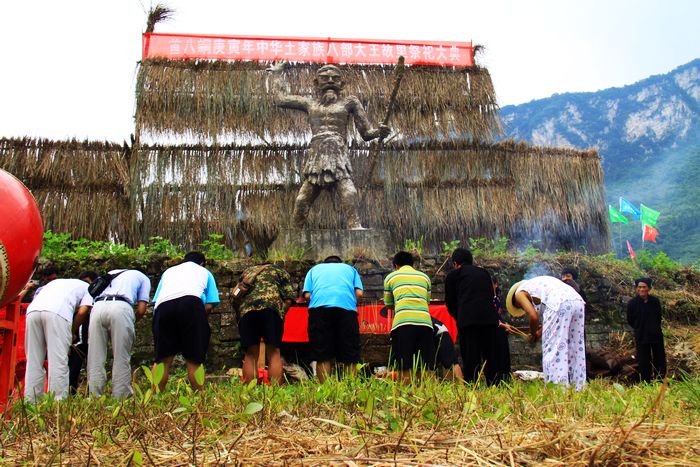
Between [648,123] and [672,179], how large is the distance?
63.5ft

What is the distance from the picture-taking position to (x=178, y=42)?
12234 millimetres

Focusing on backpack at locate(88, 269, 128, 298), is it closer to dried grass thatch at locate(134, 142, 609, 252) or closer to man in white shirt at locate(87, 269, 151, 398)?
man in white shirt at locate(87, 269, 151, 398)

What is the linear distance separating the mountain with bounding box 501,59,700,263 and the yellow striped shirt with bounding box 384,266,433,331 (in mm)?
24837

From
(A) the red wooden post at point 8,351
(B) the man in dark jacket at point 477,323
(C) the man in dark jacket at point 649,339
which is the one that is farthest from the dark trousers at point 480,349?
(A) the red wooden post at point 8,351

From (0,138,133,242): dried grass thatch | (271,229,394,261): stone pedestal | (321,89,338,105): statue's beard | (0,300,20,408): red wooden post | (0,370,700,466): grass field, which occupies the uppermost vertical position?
(321,89,338,105): statue's beard

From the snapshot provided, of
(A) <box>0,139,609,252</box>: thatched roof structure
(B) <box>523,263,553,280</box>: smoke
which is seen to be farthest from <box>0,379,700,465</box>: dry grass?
(A) <box>0,139,609,252</box>: thatched roof structure

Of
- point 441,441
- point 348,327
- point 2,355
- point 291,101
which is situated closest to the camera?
point 441,441

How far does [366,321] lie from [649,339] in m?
3.00

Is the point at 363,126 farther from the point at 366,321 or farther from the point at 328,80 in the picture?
the point at 366,321

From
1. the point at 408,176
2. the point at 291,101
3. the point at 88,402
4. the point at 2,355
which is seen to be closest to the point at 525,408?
the point at 88,402

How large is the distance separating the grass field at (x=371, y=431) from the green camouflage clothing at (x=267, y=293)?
7.67 ft

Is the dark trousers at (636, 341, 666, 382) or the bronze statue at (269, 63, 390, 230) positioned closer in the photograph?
the dark trousers at (636, 341, 666, 382)

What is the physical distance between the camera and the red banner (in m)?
12.2

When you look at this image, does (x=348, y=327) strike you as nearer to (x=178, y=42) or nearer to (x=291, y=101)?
(x=291, y=101)
